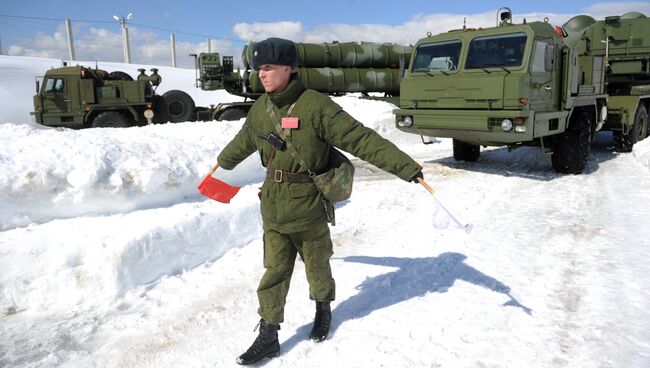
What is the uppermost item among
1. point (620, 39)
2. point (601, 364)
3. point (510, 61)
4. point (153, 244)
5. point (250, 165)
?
point (620, 39)

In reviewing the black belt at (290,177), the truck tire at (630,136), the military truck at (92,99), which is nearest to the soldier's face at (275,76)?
the black belt at (290,177)

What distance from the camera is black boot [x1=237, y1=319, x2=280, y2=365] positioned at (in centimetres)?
255

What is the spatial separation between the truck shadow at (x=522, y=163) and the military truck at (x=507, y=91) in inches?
11.7

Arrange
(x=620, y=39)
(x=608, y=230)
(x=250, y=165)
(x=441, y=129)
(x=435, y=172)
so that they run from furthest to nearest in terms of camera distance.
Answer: (x=620, y=39) < (x=435, y=172) < (x=441, y=129) < (x=250, y=165) < (x=608, y=230)

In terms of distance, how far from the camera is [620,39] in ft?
35.4

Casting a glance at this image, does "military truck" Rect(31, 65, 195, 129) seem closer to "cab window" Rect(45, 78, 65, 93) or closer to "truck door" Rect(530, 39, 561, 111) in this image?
"cab window" Rect(45, 78, 65, 93)

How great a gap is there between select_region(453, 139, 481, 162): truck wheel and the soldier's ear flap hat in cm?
689

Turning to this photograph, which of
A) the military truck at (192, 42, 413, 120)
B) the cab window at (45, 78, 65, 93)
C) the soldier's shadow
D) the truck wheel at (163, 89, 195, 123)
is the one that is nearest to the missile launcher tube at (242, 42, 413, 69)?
the military truck at (192, 42, 413, 120)

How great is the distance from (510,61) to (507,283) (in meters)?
4.52

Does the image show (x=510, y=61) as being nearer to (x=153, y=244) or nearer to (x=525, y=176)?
(x=525, y=176)

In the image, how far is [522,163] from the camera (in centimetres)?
886

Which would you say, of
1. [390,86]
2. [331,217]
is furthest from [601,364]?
[390,86]

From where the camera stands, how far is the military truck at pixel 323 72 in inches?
579

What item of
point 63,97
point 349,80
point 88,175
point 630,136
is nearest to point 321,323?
point 88,175
